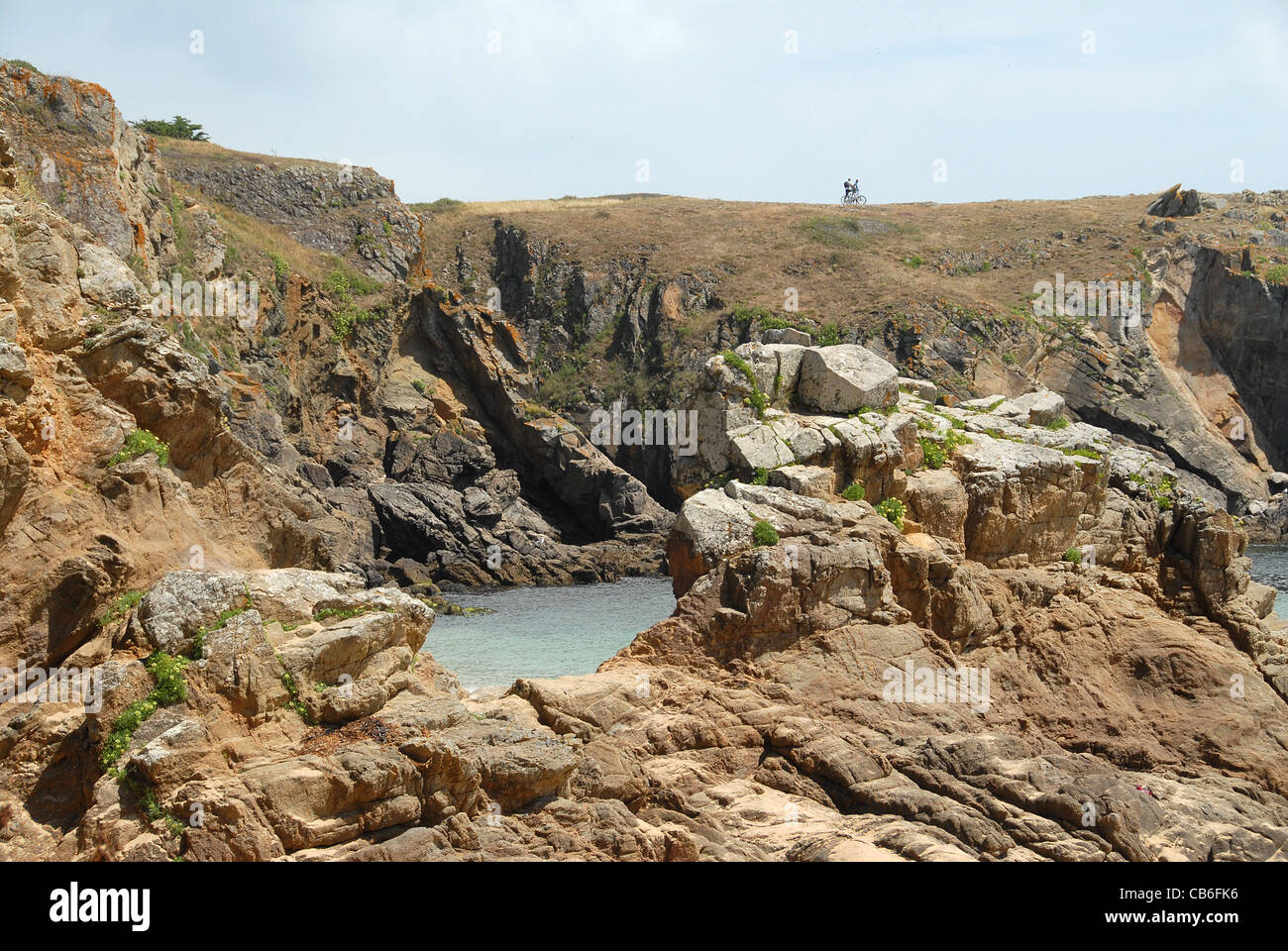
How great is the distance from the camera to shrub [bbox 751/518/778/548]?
43.2 feet

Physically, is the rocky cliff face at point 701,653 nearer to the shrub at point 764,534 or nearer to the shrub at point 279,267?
the shrub at point 764,534

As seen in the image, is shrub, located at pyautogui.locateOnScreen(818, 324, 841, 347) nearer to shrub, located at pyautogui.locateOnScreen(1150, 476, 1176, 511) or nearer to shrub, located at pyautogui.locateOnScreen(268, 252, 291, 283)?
→ shrub, located at pyautogui.locateOnScreen(268, 252, 291, 283)

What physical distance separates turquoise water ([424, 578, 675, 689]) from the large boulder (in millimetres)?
8285

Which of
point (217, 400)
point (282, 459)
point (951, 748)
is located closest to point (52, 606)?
point (217, 400)

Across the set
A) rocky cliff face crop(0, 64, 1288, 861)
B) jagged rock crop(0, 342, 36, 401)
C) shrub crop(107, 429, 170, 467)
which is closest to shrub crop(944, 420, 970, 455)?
rocky cliff face crop(0, 64, 1288, 861)

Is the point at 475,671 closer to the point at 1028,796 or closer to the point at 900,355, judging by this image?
the point at 1028,796

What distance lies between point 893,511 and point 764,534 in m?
2.24

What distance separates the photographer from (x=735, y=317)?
6022 cm

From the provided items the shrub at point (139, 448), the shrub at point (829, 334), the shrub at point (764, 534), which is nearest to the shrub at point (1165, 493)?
the shrub at point (764, 534)

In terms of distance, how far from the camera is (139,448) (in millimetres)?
10492

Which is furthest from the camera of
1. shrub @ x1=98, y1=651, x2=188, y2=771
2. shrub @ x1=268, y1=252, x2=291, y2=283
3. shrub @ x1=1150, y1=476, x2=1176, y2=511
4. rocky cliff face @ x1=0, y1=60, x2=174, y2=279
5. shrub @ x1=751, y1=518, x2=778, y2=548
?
shrub @ x1=268, y1=252, x2=291, y2=283

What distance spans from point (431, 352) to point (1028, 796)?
42925 millimetres

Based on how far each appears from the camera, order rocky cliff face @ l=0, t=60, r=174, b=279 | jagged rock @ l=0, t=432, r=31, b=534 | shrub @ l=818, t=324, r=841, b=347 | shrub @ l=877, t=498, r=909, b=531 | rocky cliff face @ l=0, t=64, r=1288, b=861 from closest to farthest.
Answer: rocky cliff face @ l=0, t=64, r=1288, b=861 < jagged rock @ l=0, t=432, r=31, b=534 < shrub @ l=877, t=498, r=909, b=531 < rocky cliff face @ l=0, t=60, r=174, b=279 < shrub @ l=818, t=324, r=841, b=347

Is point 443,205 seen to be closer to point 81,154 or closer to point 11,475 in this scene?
point 81,154
